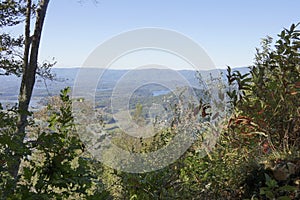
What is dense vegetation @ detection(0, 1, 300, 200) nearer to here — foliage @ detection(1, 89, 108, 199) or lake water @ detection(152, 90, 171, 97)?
foliage @ detection(1, 89, 108, 199)

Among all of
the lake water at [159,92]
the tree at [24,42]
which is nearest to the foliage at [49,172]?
the lake water at [159,92]

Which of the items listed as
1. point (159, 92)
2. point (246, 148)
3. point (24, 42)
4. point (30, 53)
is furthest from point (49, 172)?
point (24, 42)

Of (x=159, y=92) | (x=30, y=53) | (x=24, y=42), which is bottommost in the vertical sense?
(x=159, y=92)

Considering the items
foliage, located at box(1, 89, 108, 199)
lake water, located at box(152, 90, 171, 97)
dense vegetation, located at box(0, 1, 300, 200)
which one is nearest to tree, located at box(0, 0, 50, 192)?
lake water, located at box(152, 90, 171, 97)

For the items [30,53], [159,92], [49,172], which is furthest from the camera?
[30,53]

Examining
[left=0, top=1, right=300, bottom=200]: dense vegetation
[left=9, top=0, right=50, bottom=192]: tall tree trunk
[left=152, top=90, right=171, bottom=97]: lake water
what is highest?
[left=9, top=0, right=50, bottom=192]: tall tree trunk

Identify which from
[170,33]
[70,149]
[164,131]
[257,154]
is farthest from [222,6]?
[70,149]

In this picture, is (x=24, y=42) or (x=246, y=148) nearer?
(x=246, y=148)

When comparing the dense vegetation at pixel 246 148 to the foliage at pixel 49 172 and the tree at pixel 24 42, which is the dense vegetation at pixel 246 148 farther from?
the tree at pixel 24 42

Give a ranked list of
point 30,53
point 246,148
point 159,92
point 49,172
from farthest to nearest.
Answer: point 30,53 → point 159,92 → point 246,148 → point 49,172

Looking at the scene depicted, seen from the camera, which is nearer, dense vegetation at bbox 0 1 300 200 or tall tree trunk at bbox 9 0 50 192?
dense vegetation at bbox 0 1 300 200

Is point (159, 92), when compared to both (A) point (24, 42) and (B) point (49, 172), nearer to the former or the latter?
(B) point (49, 172)

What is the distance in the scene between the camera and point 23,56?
4.15m

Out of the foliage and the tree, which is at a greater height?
the tree
